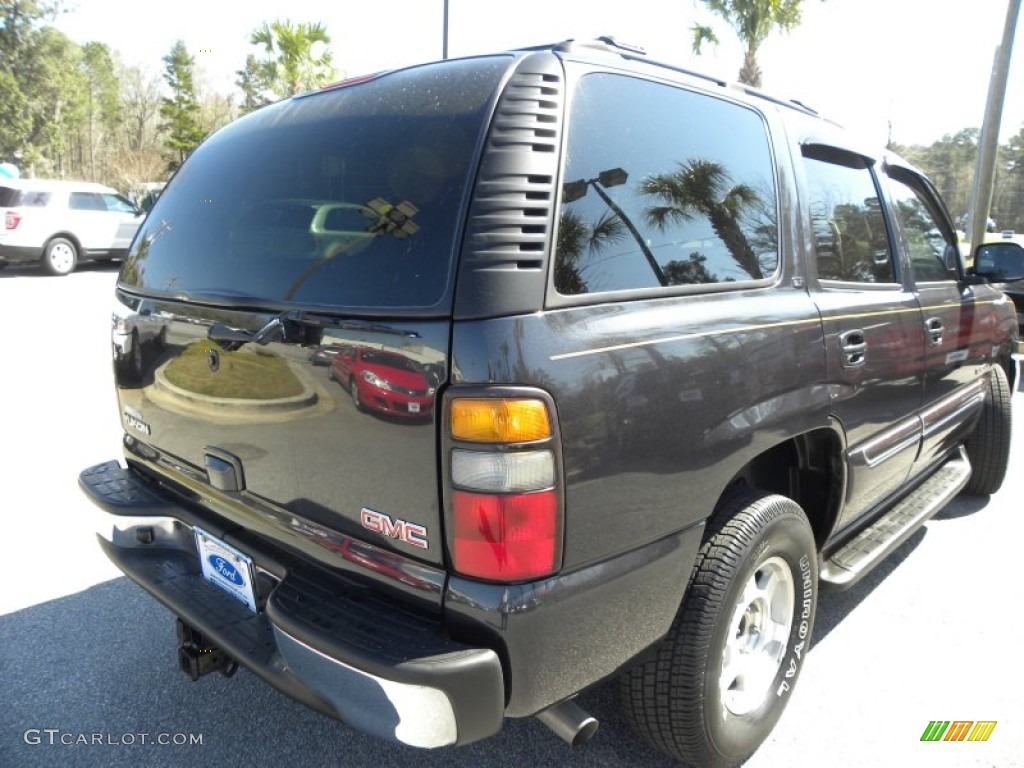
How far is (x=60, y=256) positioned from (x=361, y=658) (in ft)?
56.4

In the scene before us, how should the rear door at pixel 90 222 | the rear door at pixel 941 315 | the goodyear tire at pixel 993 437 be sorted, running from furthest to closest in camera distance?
the rear door at pixel 90 222 → the goodyear tire at pixel 993 437 → the rear door at pixel 941 315

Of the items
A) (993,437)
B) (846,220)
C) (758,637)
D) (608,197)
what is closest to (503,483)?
(608,197)

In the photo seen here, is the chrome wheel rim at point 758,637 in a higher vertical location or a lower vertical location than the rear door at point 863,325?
lower

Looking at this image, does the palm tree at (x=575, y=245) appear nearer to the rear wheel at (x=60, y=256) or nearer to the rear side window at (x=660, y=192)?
the rear side window at (x=660, y=192)

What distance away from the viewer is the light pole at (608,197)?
5.58ft

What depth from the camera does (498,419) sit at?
4.94 feet

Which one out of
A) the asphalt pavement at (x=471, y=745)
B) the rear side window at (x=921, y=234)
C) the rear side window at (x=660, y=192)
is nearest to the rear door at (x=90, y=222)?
the asphalt pavement at (x=471, y=745)

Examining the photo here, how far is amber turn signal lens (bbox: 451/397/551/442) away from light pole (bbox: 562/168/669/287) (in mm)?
503

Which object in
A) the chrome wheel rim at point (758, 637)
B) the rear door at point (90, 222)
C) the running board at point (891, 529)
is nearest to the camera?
the chrome wheel rim at point (758, 637)

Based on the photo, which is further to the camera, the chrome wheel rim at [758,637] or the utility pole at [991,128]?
the utility pole at [991,128]

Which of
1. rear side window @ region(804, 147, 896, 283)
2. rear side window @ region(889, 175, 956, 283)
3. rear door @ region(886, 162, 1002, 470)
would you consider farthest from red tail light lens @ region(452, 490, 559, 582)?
rear side window @ region(889, 175, 956, 283)

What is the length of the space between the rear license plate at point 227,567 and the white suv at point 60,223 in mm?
14770

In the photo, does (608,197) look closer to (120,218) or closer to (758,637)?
(758,637)

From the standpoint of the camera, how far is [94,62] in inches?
1885
